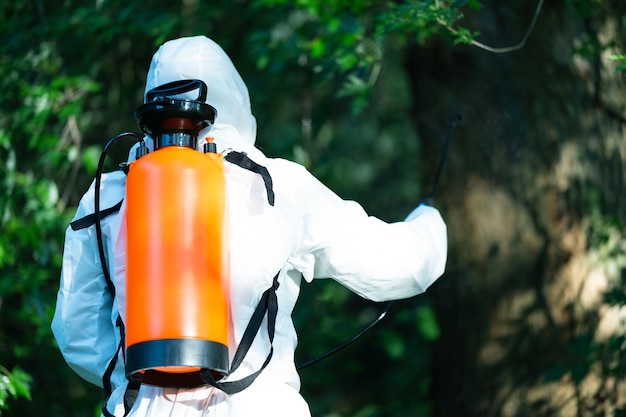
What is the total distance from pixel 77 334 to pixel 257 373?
24.4 inches

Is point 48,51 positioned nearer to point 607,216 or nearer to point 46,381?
point 46,381

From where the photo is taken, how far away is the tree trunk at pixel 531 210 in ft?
15.0

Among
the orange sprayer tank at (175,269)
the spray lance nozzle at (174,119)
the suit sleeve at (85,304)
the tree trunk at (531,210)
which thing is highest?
the spray lance nozzle at (174,119)

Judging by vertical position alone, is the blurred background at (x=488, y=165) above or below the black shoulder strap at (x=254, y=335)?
below

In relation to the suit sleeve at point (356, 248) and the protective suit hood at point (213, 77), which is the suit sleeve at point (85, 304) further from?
the suit sleeve at point (356, 248)

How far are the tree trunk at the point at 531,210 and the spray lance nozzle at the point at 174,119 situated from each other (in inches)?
90.6

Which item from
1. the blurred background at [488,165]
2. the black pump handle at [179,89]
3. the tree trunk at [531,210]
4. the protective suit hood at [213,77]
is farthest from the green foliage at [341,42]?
the black pump handle at [179,89]

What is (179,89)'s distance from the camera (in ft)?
8.87

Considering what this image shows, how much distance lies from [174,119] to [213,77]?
293 millimetres

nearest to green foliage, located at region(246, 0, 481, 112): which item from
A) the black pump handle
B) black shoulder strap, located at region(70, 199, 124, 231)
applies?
the black pump handle

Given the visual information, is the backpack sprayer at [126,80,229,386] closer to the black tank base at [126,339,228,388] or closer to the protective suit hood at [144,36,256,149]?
the black tank base at [126,339,228,388]

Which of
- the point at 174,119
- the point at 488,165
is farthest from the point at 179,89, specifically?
the point at 488,165

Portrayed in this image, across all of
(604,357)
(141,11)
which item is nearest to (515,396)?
(604,357)

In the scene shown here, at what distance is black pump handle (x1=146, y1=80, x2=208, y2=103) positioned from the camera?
270 cm
